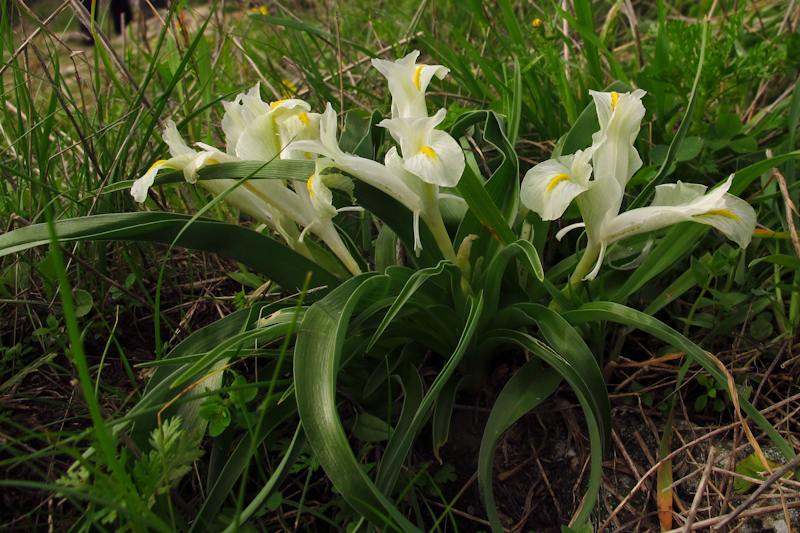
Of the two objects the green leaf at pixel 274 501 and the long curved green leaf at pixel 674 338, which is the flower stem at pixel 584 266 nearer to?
the long curved green leaf at pixel 674 338

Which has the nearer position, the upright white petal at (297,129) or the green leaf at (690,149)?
the upright white petal at (297,129)

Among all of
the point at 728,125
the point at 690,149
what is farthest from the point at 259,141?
the point at 728,125

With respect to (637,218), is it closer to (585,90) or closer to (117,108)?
(585,90)

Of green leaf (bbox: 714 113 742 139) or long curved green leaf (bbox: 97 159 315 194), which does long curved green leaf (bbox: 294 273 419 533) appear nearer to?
long curved green leaf (bbox: 97 159 315 194)

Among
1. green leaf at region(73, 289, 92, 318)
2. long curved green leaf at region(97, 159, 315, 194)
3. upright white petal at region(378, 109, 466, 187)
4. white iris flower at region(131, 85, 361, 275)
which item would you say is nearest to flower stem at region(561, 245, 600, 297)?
upright white petal at region(378, 109, 466, 187)

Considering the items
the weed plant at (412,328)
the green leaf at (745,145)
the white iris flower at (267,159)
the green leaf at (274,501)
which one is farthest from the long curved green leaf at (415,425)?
the green leaf at (745,145)

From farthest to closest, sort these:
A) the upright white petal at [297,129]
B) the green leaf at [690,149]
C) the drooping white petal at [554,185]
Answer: the green leaf at [690,149]
the upright white petal at [297,129]
the drooping white petal at [554,185]

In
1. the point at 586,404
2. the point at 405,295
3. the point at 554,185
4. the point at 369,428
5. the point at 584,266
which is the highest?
the point at 554,185

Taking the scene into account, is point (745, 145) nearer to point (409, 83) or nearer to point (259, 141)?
point (409, 83)
